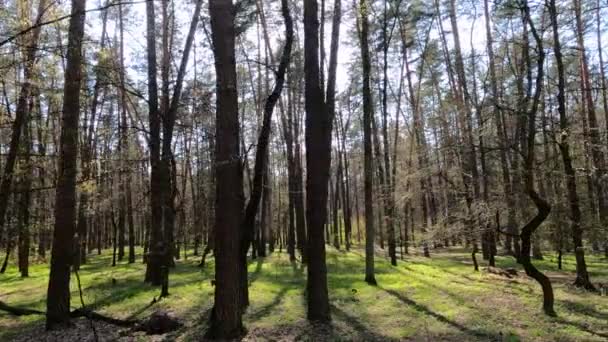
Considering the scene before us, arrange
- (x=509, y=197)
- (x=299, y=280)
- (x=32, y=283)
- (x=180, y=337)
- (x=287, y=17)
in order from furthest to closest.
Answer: (x=32, y=283), (x=299, y=280), (x=509, y=197), (x=287, y=17), (x=180, y=337)

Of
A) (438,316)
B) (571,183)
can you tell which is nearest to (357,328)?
(438,316)

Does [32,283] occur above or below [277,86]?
below

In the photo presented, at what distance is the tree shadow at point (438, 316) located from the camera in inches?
302

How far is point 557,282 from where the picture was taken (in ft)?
42.6

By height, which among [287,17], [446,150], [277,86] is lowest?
[446,150]

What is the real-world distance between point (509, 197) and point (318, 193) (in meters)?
4.58

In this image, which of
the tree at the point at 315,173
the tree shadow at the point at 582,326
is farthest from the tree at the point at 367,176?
the tree shadow at the point at 582,326

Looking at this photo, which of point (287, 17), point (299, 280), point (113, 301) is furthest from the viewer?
point (299, 280)

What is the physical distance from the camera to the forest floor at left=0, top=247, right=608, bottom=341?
7918 mm

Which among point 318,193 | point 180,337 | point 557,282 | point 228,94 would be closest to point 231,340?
point 180,337

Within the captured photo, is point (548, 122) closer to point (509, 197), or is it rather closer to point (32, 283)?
point (509, 197)

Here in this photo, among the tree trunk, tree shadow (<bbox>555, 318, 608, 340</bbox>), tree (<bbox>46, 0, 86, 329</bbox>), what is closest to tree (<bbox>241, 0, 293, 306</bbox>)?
tree (<bbox>46, 0, 86, 329</bbox>)

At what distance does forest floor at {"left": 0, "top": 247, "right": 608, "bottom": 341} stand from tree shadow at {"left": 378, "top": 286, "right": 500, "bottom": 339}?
0.06 feet

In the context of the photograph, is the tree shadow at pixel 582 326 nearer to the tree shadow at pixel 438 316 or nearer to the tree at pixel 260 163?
the tree shadow at pixel 438 316
